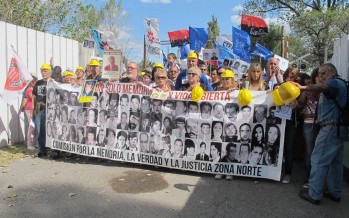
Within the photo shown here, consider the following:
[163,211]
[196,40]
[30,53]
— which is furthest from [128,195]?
[196,40]

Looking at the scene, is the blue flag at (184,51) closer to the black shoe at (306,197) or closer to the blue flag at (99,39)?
the blue flag at (99,39)

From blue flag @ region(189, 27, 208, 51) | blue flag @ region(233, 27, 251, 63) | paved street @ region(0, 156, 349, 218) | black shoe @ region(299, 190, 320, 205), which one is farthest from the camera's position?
blue flag @ region(189, 27, 208, 51)

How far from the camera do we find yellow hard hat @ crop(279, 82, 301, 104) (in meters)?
4.98

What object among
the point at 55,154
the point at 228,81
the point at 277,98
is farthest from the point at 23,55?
the point at 277,98

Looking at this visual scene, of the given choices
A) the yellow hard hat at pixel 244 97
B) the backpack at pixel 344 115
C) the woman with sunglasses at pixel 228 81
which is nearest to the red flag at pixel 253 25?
the woman with sunglasses at pixel 228 81

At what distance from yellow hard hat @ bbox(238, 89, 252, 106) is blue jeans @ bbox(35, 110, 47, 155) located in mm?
4318

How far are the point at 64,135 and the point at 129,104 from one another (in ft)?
5.44

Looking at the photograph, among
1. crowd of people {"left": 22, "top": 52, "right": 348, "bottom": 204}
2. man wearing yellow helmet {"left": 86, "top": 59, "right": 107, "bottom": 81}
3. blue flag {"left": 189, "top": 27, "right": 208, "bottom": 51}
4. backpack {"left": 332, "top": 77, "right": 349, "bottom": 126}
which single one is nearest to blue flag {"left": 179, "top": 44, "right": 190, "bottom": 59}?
blue flag {"left": 189, "top": 27, "right": 208, "bottom": 51}

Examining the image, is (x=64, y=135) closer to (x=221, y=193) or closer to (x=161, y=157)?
(x=161, y=157)

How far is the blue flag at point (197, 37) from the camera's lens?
460 inches

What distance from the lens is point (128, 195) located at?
17.1 feet

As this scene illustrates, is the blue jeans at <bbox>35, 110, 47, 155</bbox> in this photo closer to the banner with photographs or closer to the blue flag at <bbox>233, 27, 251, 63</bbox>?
the banner with photographs

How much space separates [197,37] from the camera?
11742 mm

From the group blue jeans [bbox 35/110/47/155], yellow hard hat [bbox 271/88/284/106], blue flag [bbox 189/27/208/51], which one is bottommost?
blue jeans [bbox 35/110/47/155]
